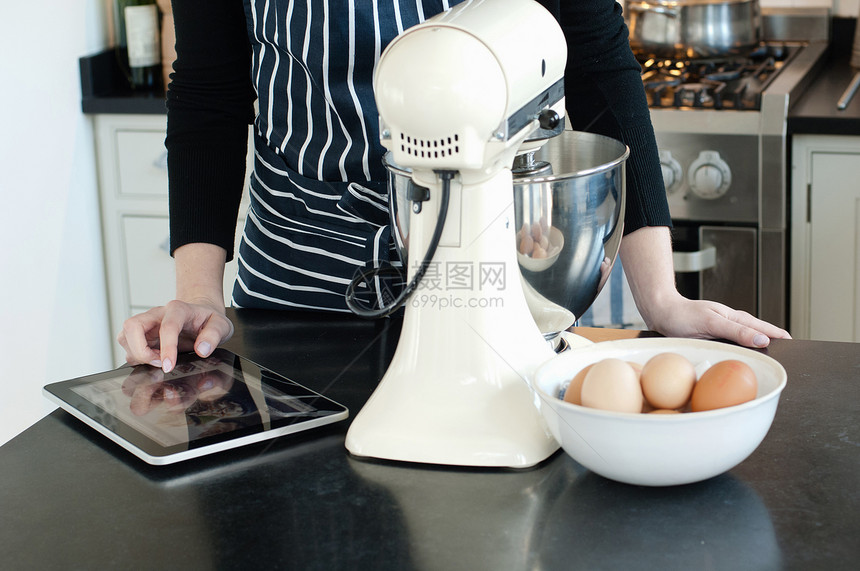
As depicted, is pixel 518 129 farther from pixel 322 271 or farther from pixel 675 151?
pixel 675 151

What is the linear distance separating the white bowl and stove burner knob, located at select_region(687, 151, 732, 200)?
1259 mm

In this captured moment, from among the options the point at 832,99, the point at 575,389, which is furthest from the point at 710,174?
the point at 575,389

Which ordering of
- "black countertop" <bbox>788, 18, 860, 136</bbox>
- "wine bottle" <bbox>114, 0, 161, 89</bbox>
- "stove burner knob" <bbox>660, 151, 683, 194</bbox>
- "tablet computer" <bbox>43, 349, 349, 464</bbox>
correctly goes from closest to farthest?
"tablet computer" <bbox>43, 349, 349, 464</bbox> → "black countertop" <bbox>788, 18, 860, 136</bbox> → "stove burner knob" <bbox>660, 151, 683, 194</bbox> → "wine bottle" <bbox>114, 0, 161, 89</bbox>

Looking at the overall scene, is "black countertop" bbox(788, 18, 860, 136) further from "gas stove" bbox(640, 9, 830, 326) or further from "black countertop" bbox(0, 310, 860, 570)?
"black countertop" bbox(0, 310, 860, 570)

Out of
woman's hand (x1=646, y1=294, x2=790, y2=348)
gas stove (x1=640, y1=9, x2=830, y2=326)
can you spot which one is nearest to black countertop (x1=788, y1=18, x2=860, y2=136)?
gas stove (x1=640, y1=9, x2=830, y2=326)

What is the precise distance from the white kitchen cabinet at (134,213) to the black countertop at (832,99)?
3.80 feet

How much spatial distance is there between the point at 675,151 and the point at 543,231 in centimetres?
124

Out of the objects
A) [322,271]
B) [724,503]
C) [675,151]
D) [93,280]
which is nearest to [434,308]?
[724,503]

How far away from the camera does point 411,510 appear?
64cm

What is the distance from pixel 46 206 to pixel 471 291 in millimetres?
1624

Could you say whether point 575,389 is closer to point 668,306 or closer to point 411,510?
point 411,510

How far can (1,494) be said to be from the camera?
0.68 metres

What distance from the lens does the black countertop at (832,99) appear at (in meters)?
1.76

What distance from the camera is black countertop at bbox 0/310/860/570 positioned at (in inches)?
22.9
